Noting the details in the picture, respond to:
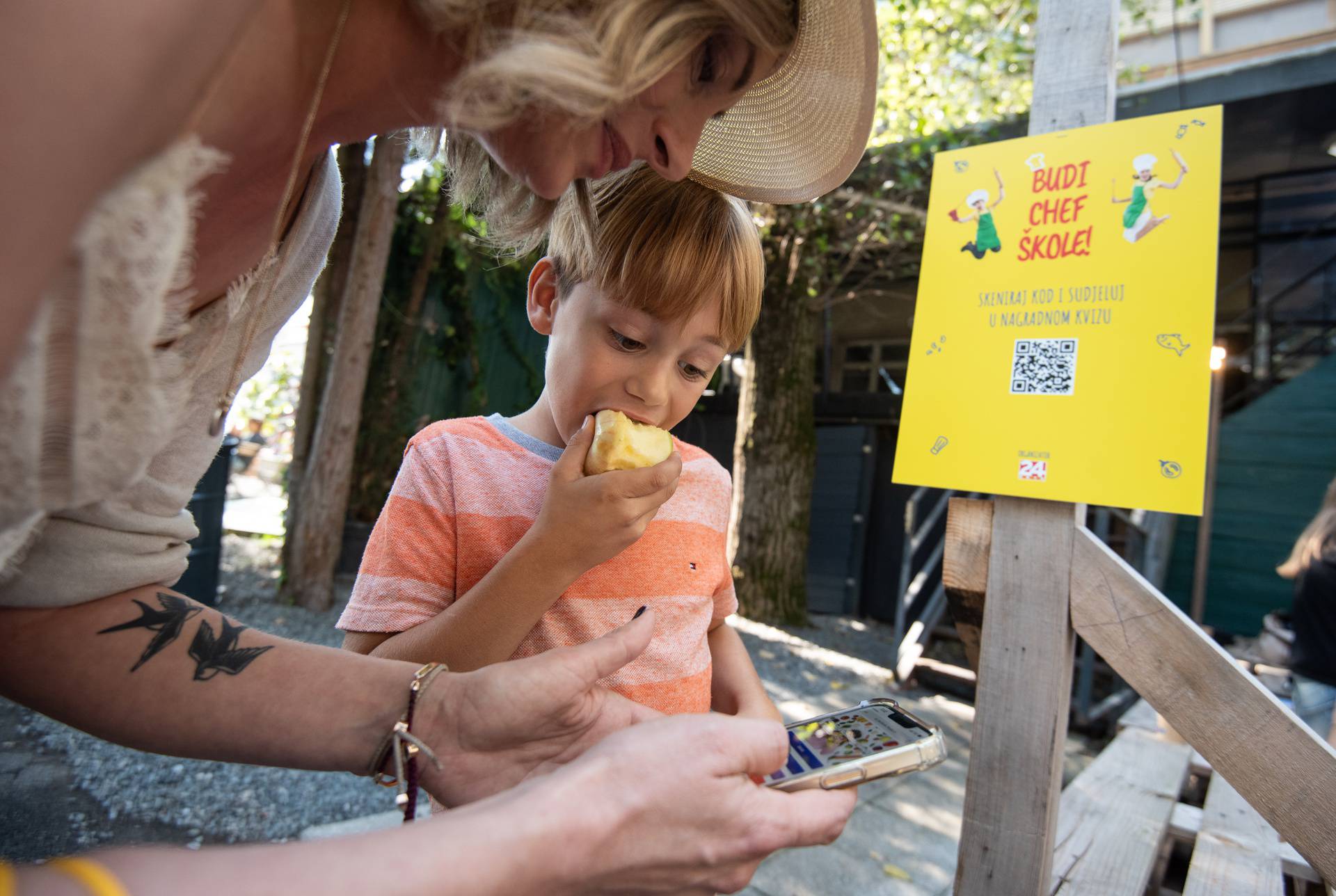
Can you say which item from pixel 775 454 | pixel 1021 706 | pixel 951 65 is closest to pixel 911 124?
pixel 951 65

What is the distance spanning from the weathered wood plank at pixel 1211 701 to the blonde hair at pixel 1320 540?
348cm

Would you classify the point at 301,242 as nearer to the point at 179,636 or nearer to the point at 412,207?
the point at 179,636

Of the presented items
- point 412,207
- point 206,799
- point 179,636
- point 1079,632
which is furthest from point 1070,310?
point 412,207

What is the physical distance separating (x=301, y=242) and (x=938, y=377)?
144 cm

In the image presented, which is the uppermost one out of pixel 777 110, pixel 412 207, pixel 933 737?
pixel 412 207

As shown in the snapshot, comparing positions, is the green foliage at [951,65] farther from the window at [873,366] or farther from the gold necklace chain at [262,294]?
the gold necklace chain at [262,294]

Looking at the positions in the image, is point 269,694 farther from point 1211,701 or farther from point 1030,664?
point 1211,701

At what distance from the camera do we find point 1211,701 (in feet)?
4.91

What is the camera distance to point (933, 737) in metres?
1.18

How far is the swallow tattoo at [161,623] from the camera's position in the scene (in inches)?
45.6

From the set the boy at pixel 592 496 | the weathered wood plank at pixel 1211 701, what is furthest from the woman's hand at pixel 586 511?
the weathered wood plank at pixel 1211 701

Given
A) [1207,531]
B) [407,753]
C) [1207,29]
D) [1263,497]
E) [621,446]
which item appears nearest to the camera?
[407,753]

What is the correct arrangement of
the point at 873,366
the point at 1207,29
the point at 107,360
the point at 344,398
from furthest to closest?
the point at 873,366 → the point at 1207,29 → the point at 344,398 → the point at 107,360

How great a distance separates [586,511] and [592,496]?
3 centimetres
